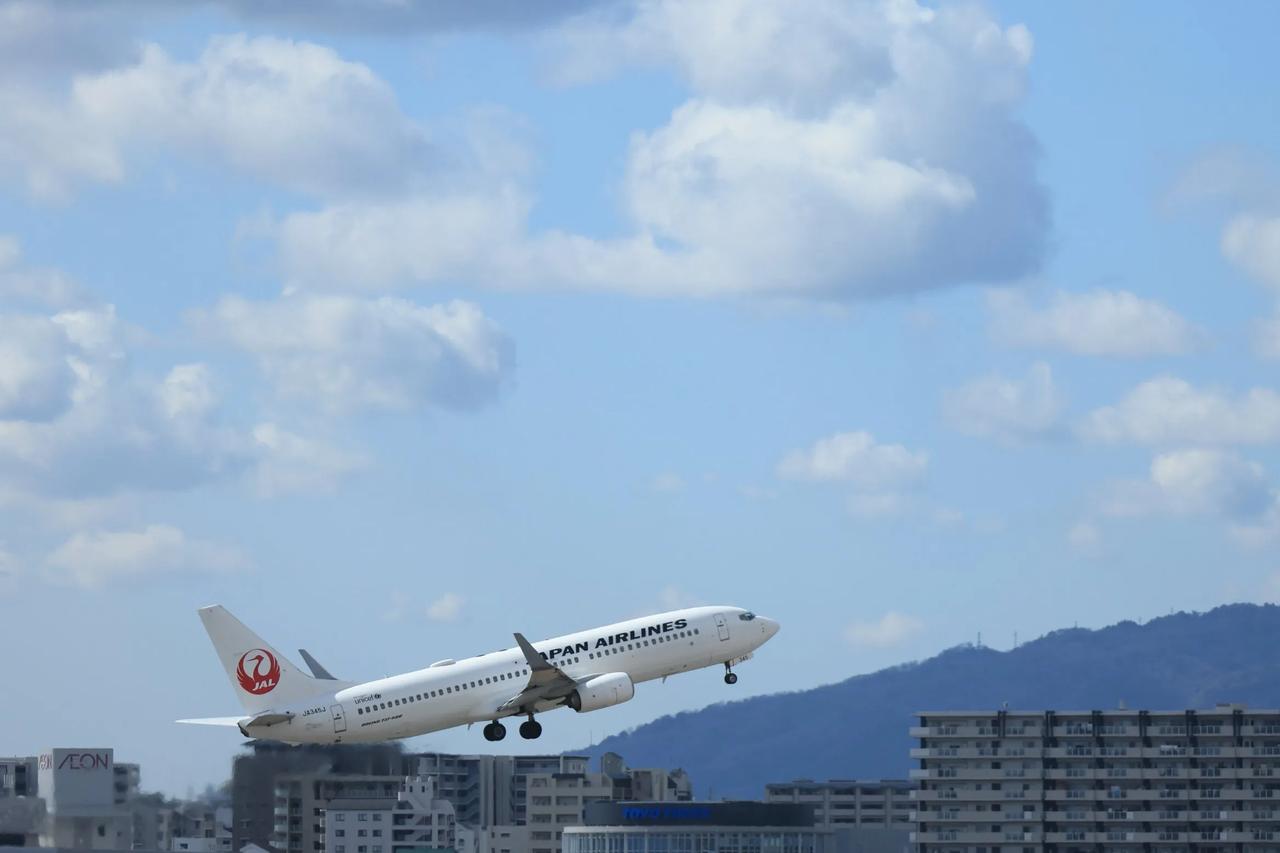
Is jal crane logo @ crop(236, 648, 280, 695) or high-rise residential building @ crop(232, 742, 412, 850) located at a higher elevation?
jal crane logo @ crop(236, 648, 280, 695)

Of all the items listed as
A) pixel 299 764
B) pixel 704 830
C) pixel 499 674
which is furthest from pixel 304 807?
pixel 499 674

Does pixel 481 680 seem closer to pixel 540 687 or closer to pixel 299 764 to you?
pixel 540 687

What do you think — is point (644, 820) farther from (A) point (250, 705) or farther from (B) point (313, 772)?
(A) point (250, 705)

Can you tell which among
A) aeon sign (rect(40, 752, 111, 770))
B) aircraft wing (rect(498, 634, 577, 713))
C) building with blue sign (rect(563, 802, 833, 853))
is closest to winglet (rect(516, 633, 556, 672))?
aircraft wing (rect(498, 634, 577, 713))

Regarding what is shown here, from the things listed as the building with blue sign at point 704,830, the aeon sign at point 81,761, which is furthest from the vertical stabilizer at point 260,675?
the building with blue sign at point 704,830

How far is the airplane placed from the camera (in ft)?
348

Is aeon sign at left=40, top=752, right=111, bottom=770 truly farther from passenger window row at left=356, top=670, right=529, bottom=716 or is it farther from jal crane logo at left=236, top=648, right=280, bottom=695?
passenger window row at left=356, top=670, right=529, bottom=716

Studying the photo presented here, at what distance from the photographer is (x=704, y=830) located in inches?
7067

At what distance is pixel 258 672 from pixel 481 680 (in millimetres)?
10272

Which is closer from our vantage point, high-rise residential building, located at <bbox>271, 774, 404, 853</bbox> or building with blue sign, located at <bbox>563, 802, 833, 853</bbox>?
high-rise residential building, located at <bbox>271, 774, 404, 853</bbox>

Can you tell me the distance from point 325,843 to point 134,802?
303 feet

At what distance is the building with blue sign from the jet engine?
70.7 meters

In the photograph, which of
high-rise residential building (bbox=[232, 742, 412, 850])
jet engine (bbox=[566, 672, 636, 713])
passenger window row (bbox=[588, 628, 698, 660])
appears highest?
passenger window row (bbox=[588, 628, 698, 660])

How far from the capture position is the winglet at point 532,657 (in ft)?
351
